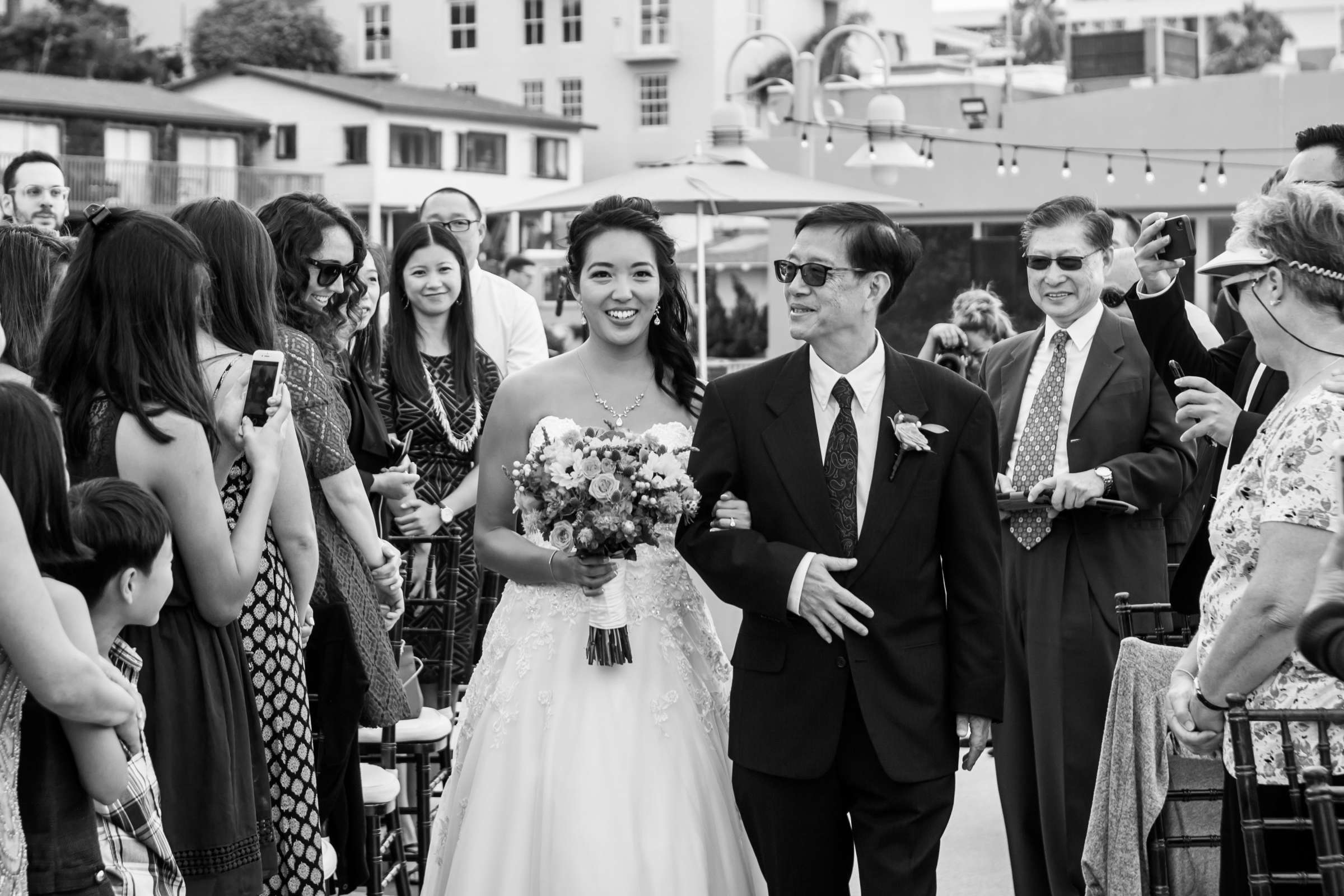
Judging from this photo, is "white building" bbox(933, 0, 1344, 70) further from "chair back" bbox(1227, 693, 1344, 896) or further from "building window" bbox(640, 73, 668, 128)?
"chair back" bbox(1227, 693, 1344, 896)

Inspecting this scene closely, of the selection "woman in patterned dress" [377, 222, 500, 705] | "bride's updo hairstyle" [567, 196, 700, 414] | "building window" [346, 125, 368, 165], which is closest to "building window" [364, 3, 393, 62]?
"building window" [346, 125, 368, 165]

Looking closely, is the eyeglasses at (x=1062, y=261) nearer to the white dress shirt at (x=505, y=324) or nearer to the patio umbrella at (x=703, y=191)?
the white dress shirt at (x=505, y=324)

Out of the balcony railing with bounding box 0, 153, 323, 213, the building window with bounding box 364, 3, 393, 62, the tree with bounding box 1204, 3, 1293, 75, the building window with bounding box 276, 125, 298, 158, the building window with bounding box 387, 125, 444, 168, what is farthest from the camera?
the building window with bounding box 364, 3, 393, 62

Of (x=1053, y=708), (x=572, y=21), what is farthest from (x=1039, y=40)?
(x=1053, y=708)

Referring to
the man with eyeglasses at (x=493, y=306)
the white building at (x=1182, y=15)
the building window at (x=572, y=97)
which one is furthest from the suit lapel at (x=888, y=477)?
the white building at (x=1182, y=15)

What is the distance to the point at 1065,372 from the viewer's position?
→ 5699 millimetres

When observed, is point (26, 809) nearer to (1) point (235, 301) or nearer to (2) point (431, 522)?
(1) point (235, 301)

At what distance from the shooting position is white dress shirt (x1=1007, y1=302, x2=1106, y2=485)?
5.61 m

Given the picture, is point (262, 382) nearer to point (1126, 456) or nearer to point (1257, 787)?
point (1257, 787)

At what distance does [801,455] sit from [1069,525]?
1784mm

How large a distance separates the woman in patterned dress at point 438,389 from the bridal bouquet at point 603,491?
7.99ft

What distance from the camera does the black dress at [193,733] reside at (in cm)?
369

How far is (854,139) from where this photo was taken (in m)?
24.9

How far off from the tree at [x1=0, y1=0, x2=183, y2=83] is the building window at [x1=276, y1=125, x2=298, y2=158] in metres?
10.5
